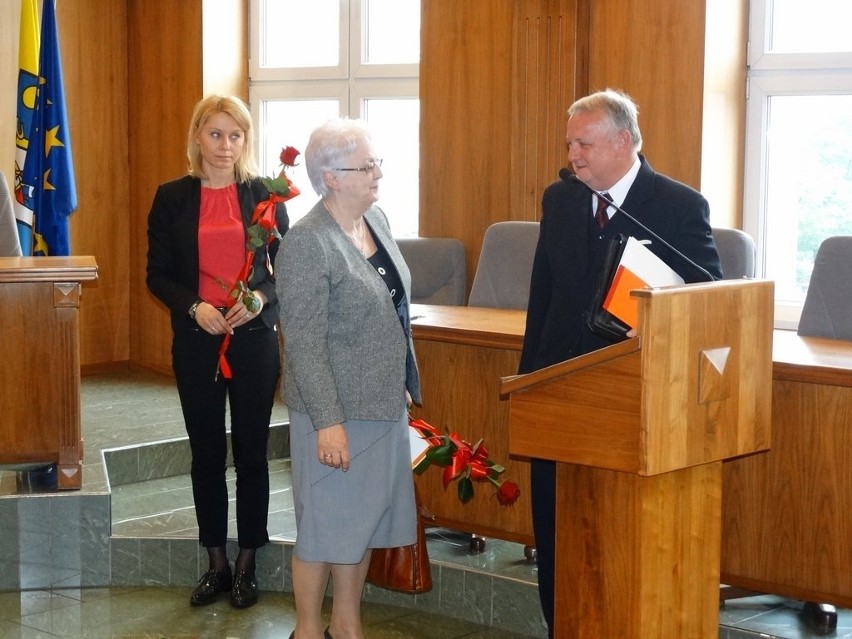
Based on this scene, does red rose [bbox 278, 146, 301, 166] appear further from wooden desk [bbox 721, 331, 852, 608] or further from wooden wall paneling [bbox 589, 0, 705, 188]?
wooden wall paneling [bbox 589, 0, 705, 188]

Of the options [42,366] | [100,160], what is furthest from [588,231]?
[100,160]

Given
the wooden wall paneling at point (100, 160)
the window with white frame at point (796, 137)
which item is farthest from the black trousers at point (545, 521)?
the wooden wall paneling at point (100, 160)

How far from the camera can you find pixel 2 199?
4.45 metres

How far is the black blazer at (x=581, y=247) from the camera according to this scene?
8.86ft

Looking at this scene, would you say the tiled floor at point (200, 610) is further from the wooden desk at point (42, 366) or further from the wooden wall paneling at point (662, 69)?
the wooden wall paneling at point (662, 69)

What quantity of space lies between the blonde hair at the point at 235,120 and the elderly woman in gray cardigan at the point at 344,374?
851 mm

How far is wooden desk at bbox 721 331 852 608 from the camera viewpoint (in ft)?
9.77

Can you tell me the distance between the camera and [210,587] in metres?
3.79

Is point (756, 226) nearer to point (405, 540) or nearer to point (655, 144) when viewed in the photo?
point (655, 144)

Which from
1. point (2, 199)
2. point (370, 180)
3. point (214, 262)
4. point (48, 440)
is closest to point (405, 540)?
point (370, 180)

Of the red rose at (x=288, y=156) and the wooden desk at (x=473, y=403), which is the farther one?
the wooden desk at (x=473, y=403)

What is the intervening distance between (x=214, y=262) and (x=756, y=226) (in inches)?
99.3

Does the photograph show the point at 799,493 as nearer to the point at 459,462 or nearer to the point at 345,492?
the point at 459,462

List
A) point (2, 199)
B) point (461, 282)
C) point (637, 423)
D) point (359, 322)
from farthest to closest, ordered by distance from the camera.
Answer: point (461, 282)
point (2, 199)
point (359, 322)
point (637, 423)
